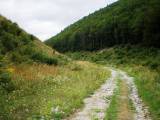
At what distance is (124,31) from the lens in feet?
341

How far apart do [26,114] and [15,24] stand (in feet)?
92.6

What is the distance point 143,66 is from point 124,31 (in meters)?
47.8

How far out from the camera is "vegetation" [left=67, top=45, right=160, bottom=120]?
2048 centimetres

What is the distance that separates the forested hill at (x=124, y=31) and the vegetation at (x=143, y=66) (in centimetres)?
293

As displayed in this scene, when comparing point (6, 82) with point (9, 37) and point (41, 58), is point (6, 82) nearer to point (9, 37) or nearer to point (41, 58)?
point (41, 58)

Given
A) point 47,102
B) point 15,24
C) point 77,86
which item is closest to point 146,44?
point 15,24

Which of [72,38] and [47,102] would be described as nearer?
[47,102]

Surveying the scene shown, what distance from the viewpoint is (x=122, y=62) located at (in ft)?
252

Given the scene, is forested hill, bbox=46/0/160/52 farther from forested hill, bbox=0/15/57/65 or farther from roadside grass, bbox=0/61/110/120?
roadside grass, bbox=0/61/110/120

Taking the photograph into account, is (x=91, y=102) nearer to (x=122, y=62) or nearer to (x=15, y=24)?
(x=15, y=24)

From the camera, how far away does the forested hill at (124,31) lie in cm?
7756

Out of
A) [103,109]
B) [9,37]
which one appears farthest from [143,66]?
[103,109]

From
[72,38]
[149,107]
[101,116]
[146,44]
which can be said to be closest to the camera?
[101,116]

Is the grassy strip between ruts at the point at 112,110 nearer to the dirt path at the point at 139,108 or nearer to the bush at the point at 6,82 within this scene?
the dirt path at the point at 139,108
